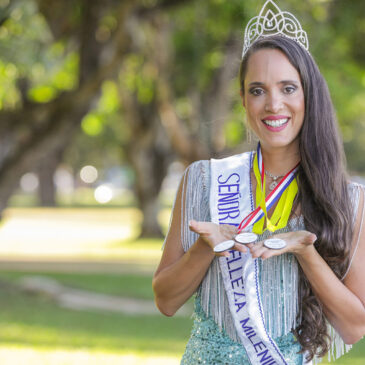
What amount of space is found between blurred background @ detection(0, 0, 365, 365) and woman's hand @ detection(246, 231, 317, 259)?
81.7 inches

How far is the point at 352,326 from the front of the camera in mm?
2307

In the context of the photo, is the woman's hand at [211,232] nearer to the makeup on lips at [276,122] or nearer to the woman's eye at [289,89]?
the makeup on lips at [276,122]

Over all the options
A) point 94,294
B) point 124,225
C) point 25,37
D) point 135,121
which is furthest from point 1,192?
point 124,225

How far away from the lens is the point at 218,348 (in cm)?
232

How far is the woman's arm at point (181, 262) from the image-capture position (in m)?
2.21

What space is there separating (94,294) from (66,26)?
433 cm

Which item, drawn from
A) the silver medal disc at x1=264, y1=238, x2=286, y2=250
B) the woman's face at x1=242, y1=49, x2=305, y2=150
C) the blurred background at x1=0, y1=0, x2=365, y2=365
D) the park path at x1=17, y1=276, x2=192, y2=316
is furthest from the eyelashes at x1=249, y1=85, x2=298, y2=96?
the park path at x1=17, y1=276, x2=192, y2=316

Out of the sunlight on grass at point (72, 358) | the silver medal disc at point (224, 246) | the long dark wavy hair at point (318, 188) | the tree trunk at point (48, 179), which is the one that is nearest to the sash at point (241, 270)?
the long dark wavy hair at point (318, 188)

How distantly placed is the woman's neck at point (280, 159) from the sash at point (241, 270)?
0.28ft

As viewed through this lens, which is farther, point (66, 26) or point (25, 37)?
point (66, 26)

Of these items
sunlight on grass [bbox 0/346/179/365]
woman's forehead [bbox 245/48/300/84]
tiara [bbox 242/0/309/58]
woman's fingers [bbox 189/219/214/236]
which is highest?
tiara [bbox 242/0/309/58]

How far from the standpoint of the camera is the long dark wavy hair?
2.31 m

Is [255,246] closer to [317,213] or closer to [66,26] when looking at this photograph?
[317,213]

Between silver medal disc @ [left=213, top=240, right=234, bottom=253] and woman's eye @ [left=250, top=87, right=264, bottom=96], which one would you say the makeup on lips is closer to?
woman's eye @ [left=250, top=87, right=264, bottom=96]
